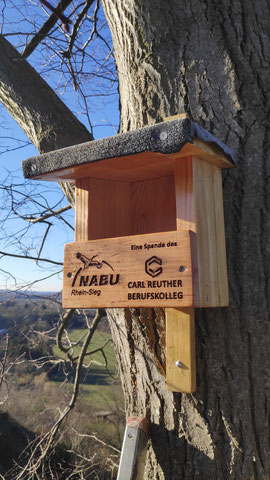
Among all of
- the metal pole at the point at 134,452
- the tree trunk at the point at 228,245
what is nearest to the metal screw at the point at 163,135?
the tree trunk at the point at 228,245

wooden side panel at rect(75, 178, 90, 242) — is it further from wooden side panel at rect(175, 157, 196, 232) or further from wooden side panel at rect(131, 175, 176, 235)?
wooden side panel at rect(175, 157, 196, 232)

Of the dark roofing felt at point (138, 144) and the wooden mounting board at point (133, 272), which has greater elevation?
the dark roofing felt at point (138, 144)

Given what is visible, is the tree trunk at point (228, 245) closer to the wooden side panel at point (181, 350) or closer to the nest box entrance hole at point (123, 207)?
the wooden side panel at point (181, 350)

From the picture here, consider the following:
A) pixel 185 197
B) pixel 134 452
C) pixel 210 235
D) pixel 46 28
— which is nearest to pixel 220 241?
pixel 210 235

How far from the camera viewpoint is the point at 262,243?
1.29 meters

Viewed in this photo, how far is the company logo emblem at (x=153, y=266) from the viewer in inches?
44.6

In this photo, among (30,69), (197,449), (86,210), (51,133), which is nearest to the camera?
(197,449)

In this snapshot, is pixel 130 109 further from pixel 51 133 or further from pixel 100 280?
pixel 100 280

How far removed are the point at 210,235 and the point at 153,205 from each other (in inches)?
12.6

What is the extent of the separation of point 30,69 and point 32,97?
0.83 feet

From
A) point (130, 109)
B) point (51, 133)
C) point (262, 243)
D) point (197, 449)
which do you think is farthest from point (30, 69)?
point (197, 449)

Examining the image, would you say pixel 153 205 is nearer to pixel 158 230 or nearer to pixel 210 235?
pixel 158 230

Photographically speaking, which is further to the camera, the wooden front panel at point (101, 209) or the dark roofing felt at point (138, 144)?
the wooden front panel at point (101, 209)

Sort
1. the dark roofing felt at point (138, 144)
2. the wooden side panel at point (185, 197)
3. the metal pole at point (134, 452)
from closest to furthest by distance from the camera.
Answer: the dark roofing felt at point (138, 144) < the wooden side panel at point (185, 197) < the metal pole at point (134, 452)
